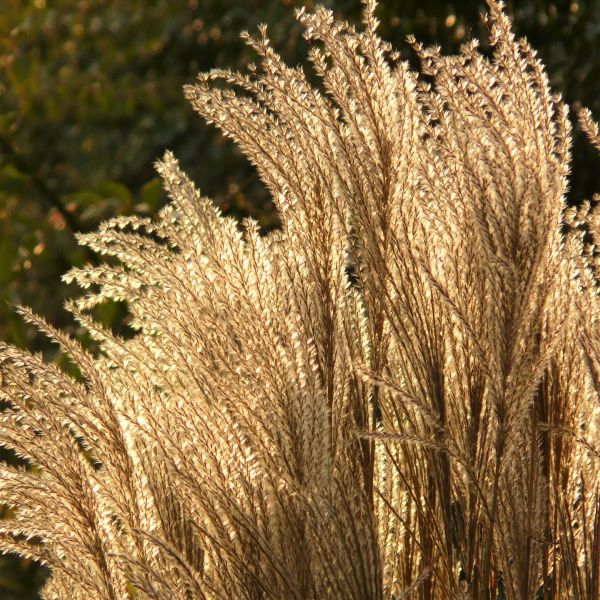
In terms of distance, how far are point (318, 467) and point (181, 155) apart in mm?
4098

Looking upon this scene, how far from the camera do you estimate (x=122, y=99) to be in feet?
18.8

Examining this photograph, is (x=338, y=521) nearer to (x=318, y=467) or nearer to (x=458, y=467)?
(x=318, y=467)

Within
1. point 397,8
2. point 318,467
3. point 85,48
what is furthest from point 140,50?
point 318,467

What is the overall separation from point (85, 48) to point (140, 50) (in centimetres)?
52

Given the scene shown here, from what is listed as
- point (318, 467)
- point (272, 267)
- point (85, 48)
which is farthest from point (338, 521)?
point (85, 48)

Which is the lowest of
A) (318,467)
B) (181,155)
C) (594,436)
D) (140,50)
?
(318,467)

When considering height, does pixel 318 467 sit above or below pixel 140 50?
below

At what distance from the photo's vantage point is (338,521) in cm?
148

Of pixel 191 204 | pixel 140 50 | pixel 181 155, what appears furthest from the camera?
pixel 140 50

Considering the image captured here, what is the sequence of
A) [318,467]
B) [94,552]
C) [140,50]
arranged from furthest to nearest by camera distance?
[140,50] → [94,552] → [318,467]

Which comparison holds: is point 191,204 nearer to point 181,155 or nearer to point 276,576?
point 276,576

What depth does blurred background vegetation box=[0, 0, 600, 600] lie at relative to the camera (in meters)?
4.26

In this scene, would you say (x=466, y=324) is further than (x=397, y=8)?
No

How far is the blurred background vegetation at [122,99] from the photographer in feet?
14.0
